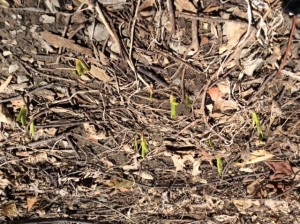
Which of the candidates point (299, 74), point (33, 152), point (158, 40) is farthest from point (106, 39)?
point (299, 74)

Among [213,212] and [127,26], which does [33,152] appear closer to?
[127,26]

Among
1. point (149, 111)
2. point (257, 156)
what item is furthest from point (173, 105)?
point (257, 156)

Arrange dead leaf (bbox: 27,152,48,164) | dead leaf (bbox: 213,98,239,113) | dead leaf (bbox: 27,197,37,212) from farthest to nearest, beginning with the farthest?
dead leaf (bbox: 27,197,37,212)
dead leaf (bbox: 27,152,48,164)
dead leaf (bbox: 213,98,239,113)

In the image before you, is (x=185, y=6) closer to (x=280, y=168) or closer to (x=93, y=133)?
(x=93, y=133)

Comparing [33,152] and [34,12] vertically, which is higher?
[34,12]

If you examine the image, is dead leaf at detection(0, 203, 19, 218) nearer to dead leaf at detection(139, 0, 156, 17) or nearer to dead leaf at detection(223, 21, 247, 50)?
dead leaf at detection(139, 0, 156, 17)

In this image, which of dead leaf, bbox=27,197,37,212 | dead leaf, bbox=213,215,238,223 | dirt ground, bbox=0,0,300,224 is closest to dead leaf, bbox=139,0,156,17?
dirt ground, bbox=0,0,300,224

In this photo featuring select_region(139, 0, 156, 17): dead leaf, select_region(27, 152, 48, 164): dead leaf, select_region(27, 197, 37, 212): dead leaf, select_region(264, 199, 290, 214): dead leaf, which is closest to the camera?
select_region(139, 0, 156, 17): dead leaf
